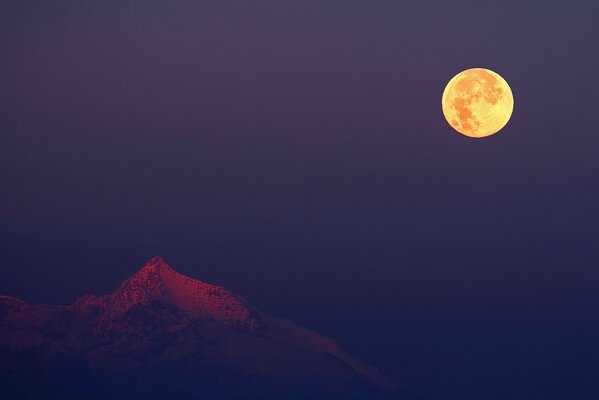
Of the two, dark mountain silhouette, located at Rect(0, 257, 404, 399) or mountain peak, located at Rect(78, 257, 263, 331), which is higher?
mountain peak, located at Rect(78, 257, 263, 331)

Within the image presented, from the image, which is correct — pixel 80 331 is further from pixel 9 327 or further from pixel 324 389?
pixel 324 389

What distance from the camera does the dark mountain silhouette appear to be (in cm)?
12444

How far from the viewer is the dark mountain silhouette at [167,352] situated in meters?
124

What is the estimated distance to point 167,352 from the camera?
146250 mm

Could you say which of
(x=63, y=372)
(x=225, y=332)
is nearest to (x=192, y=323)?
(x=225, y=332)

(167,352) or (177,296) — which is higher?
(177,296)

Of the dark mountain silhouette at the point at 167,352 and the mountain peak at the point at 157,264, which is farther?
the mountain peak at the point at 157,264

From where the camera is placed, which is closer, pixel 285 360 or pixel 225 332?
pixel 285 360

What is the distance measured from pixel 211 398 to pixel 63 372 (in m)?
25.0

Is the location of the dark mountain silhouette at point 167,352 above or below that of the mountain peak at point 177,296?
below

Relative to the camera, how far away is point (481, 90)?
37781 millimetres

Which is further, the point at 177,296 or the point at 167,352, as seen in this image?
the point at 177,296

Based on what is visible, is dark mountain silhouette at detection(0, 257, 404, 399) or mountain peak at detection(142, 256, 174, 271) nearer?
dark mountain silhouette at detection(0, 257, 404, 399)

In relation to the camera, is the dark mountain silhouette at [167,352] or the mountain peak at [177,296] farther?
the mountain peak at [177,296]
